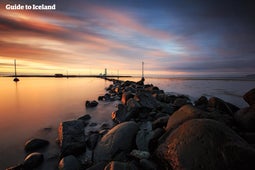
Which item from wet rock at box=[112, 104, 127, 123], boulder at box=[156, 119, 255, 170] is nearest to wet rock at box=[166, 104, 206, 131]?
boulder at box=[156, 119, 255, 170]

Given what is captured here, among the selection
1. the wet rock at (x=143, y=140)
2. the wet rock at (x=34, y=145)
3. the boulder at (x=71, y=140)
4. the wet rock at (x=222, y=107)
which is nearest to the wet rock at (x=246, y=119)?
the wet rock at (x=222, y=107)

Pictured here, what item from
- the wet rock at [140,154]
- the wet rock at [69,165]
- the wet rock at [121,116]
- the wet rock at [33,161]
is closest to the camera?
the wet rock at [69,165]

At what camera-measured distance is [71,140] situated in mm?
4105

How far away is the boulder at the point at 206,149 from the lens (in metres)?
2.21

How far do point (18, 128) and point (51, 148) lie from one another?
116 inches

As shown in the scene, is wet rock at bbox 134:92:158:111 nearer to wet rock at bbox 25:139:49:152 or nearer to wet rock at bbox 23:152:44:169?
wet rock at bbox 25:139:49:152

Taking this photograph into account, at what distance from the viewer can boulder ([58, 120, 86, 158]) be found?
3823 millimetres

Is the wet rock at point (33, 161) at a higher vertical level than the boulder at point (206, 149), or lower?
lower

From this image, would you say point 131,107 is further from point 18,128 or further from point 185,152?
point 18,128

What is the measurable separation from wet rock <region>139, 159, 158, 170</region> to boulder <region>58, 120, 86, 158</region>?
1.82 m

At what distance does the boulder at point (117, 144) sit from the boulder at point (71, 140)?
0.56m

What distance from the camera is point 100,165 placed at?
9.80ft

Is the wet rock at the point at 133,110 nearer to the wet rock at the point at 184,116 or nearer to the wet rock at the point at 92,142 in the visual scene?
the wet rock at the point at 92,142

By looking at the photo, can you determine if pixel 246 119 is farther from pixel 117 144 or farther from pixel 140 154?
pixel 117 144
